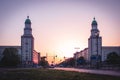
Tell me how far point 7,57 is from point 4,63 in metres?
4.26

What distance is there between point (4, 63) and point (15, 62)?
4.58 m

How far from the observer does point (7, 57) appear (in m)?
139

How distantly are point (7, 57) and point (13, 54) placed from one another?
724 cm

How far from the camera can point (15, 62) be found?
447ft

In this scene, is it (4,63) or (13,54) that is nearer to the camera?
(4,63)

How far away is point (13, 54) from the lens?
146m

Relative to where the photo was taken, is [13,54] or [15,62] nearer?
[15,62]

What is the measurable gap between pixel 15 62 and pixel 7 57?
525 centimetres

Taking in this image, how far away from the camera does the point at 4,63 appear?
136 m
